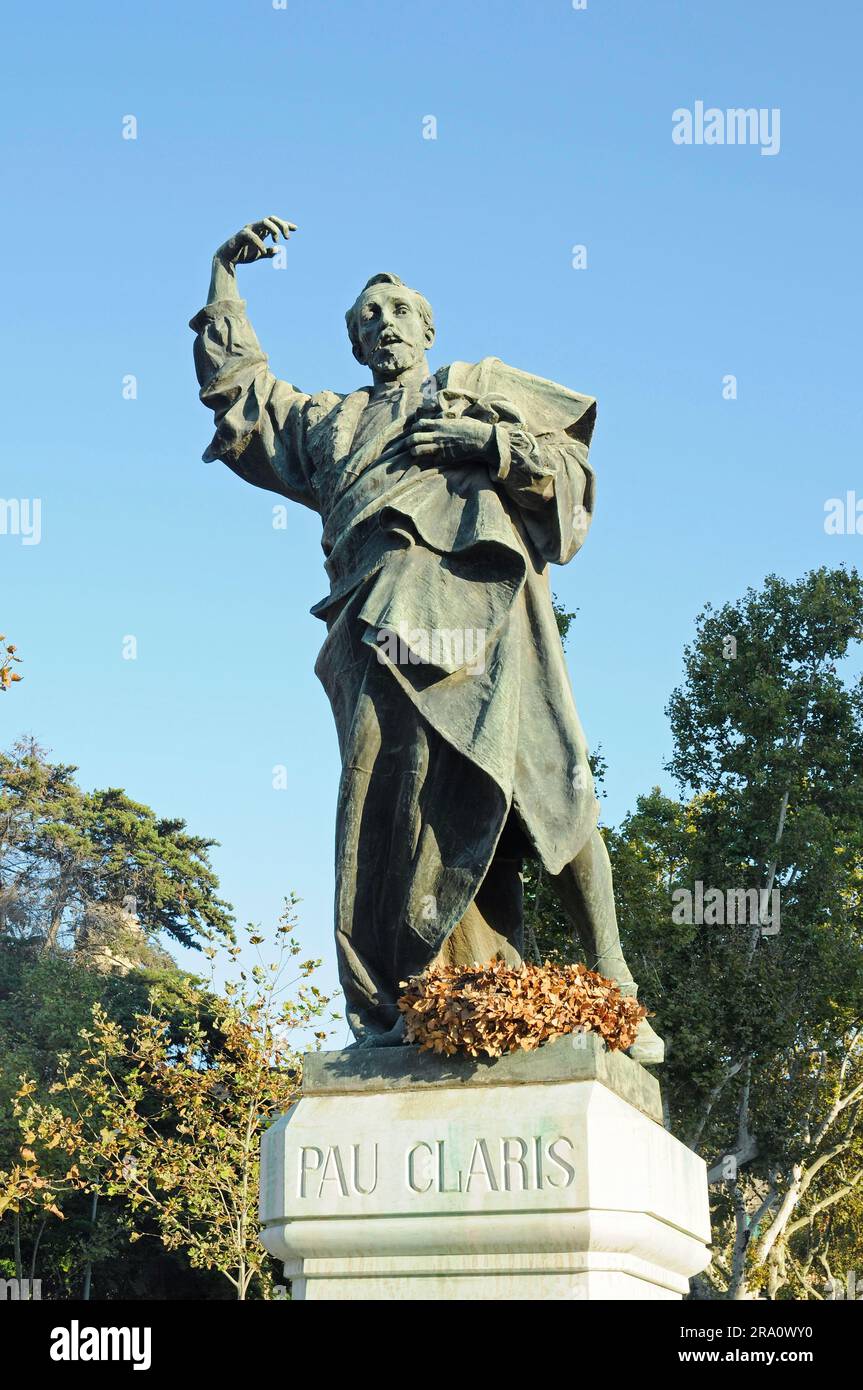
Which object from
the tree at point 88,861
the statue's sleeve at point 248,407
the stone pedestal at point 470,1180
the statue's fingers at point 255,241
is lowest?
the stone pedestal at point 470,1180

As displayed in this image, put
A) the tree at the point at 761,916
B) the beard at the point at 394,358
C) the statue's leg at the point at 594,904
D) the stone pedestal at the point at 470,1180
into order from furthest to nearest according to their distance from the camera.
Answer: the tree at the point at 761,916 < the beard at the point at 394,358 < the statue's leg at the point at 594,904 < the stone pedestal at the point at 470,1180

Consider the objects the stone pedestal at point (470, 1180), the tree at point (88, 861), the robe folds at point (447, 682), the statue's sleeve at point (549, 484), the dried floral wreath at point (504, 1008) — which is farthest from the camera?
the tree at point (88, 861)

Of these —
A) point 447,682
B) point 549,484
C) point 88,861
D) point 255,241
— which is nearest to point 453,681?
point 447,682

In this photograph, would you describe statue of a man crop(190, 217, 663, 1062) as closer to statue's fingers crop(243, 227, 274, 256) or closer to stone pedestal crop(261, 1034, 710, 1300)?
stone pedestal crop(261, 1034, 710, 1300)

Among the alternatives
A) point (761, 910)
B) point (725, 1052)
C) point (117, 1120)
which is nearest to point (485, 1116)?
point (117, 1120)

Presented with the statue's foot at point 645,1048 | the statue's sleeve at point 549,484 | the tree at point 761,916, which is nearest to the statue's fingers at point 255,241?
the statue's sleeve at point 549,484

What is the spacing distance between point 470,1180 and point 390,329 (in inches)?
140

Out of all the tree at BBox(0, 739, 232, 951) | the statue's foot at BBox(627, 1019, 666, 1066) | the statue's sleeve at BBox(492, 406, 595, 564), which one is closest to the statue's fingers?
the statue's sleeve at BBox(492, 406, 595, 564)

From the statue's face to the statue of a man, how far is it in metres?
0.18

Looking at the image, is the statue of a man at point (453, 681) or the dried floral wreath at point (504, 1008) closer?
the dried floral wreath at point (504, 1008)

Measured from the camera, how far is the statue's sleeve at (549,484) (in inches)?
238

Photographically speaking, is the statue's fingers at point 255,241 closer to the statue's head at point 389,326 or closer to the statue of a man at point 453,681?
the statue's head at point 389,326

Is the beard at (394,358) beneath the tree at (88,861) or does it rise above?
beneath

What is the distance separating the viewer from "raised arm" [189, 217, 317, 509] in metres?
6.73
